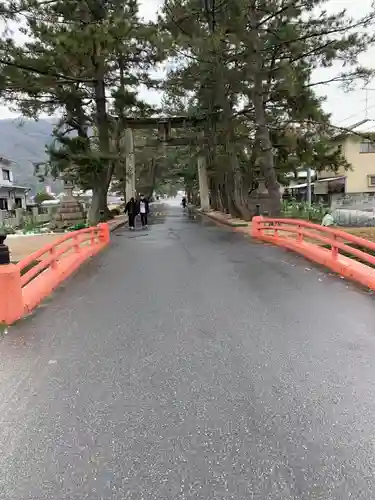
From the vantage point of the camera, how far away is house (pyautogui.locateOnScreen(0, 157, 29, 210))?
37.8 meters

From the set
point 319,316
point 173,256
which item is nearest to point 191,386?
point 319,316

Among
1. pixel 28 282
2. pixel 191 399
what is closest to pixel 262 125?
pixel 28 282

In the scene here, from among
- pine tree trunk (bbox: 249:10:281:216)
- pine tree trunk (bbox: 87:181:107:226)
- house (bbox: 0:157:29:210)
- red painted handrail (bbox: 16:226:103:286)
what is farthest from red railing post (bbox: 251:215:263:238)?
house (bbox: 0:157:29:210)

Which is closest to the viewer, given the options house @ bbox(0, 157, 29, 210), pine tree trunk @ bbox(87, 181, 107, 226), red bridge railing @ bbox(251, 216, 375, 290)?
red bridge railing @ bbox(251, 216, 375, 290)

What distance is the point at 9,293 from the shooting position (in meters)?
5.80

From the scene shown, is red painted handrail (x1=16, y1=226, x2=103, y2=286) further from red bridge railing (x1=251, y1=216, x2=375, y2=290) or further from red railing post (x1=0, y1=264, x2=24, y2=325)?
red bridge railing (x1=251, y1=216, x2=375, y2=290)

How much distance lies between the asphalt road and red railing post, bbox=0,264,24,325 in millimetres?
212

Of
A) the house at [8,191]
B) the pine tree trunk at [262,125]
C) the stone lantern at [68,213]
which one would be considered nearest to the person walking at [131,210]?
the stone lantern at [68,213]

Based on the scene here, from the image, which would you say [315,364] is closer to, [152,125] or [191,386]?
[191,386]

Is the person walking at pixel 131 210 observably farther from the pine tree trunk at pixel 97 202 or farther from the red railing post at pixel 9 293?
the red railing post at pixel 9 293

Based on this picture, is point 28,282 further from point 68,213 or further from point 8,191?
point 8,191

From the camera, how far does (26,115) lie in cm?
2433

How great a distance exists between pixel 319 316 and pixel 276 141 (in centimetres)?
1897

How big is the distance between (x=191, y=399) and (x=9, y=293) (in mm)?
3302
